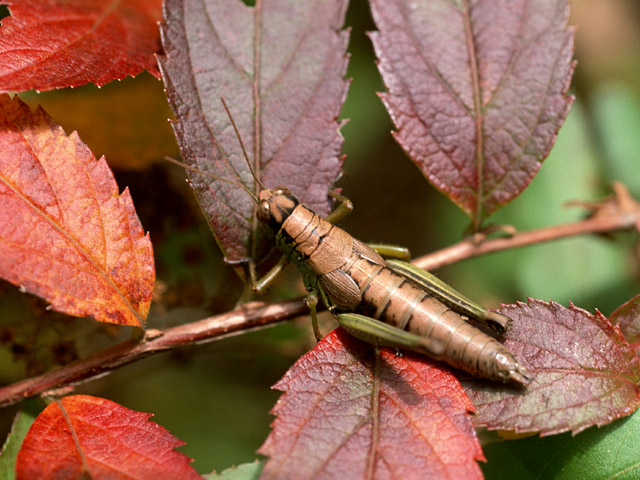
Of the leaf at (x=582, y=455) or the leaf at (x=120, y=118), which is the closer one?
the leaf at (x=582, y=455)

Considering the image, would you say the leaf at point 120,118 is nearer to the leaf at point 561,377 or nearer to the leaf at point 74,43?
the leaf at point 74,43

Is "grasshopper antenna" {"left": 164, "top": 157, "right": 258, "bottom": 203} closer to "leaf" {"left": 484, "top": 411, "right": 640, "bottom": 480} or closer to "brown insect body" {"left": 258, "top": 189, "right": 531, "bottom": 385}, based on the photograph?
"brown insect body" {"left": 258, "top": 189, "right": 531, "bottom": 385}

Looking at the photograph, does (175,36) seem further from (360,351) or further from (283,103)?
(360,351)

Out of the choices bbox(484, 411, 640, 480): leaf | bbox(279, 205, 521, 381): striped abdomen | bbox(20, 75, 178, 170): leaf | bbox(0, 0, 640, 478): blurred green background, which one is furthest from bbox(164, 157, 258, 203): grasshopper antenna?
bbox(484, 411, 640, 480): leaf

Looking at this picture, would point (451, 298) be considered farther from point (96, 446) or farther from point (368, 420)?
point (96, 446)

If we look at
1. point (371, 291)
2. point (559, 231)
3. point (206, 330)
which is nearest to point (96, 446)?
point (206, 330)

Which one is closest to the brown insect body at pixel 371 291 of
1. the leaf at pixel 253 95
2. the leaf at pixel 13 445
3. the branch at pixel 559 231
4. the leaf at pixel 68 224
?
the leaf at pixel 253 95
